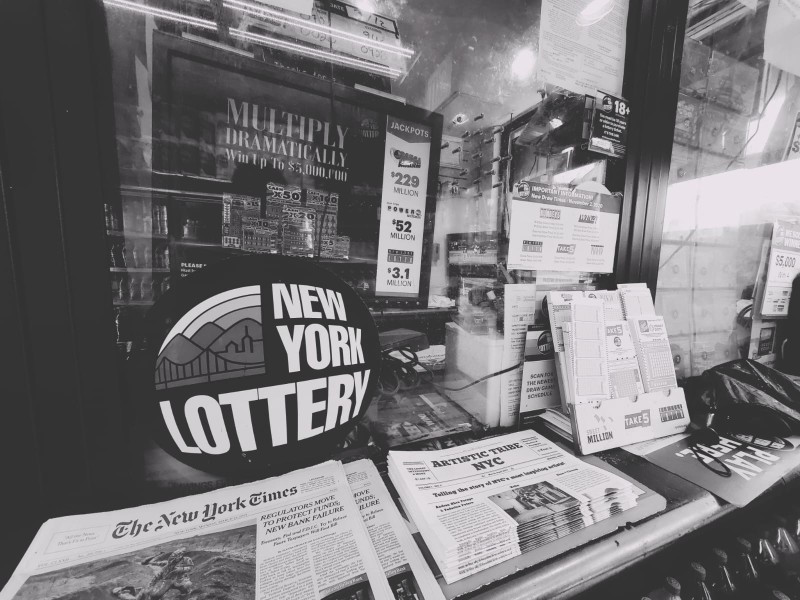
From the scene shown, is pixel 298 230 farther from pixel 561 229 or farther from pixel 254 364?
pixel 561 229

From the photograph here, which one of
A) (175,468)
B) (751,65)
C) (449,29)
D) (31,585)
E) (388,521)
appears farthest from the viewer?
(751,65)

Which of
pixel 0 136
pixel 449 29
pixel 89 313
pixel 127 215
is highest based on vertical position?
pixel 449 29

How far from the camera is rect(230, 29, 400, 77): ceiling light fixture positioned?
0.68 m

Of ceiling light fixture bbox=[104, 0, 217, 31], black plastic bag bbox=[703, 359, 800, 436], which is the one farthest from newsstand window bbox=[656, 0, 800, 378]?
ceiling light fixture bbox=[104, 0, 217, 31]

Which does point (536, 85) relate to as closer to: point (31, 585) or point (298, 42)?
point (298, 42)

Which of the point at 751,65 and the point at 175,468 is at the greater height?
the point at 751,65

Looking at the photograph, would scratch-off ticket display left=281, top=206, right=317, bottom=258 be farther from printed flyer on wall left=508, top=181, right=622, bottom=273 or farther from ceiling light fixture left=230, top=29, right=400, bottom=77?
printed flyer on wall left=508, top=181, right=622, bottom=273

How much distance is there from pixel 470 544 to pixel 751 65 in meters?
2.02

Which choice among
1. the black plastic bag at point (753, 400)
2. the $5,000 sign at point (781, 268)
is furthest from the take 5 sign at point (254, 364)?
the $5,000 sign at point (781, 268)

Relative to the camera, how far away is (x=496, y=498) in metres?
0.61

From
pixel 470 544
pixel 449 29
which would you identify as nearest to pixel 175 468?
pixel 470 544

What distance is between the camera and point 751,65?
1.29 metres

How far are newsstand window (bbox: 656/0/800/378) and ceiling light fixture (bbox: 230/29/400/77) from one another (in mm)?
1098

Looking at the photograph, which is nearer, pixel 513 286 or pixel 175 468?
pixel 175 468
